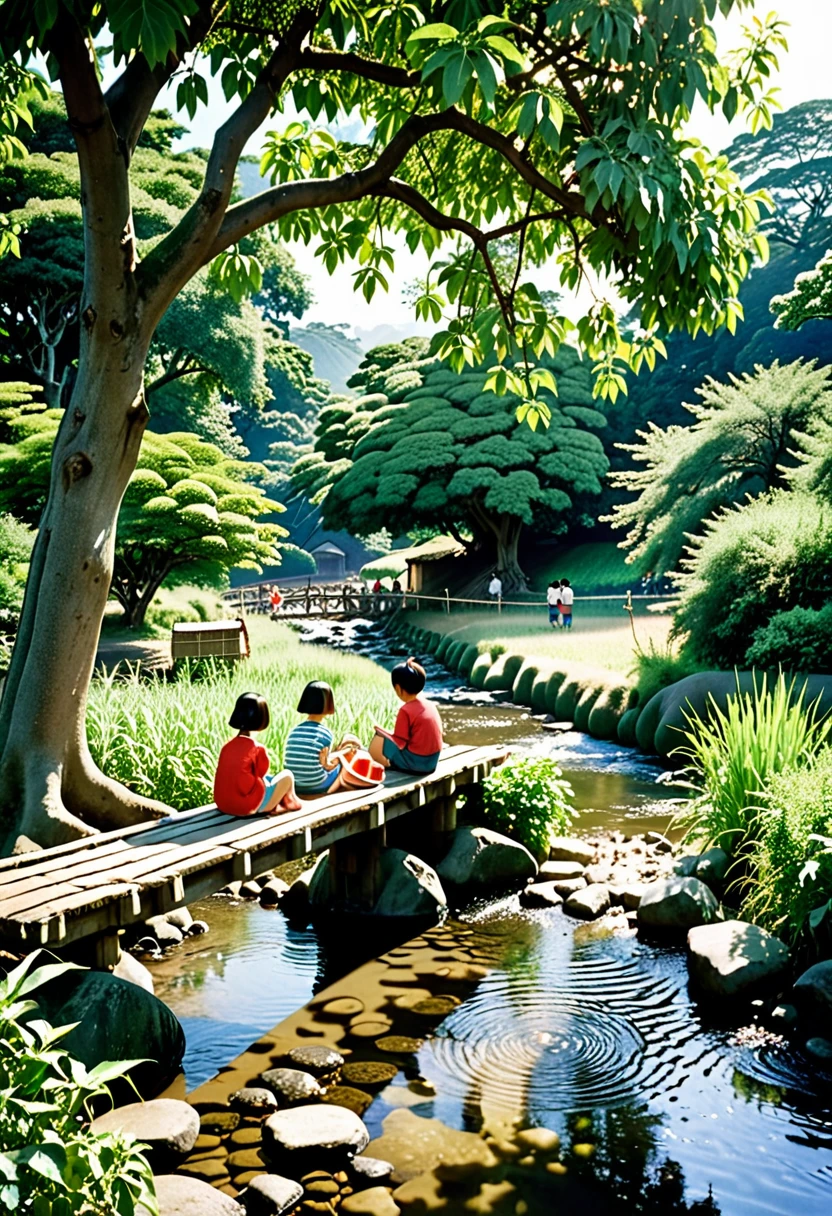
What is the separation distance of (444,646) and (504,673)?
17.9ft

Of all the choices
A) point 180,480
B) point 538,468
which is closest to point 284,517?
point 538,468

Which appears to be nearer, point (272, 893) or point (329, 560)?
point (272, 893)

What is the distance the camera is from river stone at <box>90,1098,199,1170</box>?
4352 mm

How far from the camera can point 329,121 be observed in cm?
751

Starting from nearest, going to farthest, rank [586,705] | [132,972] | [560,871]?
[132,972] → [560,871] → [586,705]

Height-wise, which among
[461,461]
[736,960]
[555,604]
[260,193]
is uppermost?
[461,461]

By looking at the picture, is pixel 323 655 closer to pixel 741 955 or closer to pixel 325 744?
pixel 325 744

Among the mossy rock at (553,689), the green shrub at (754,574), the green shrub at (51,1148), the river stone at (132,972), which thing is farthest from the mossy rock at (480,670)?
the green shrub at (51,1148)

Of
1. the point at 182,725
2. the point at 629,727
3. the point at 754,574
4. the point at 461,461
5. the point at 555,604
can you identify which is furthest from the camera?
the point at 461,461

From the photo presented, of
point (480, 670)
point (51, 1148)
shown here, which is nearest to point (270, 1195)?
point (51, 1148)

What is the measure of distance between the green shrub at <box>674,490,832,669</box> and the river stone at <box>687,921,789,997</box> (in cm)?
833

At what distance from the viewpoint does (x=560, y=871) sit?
8.13 m

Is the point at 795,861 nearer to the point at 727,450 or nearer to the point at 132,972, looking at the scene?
the point at 132,972

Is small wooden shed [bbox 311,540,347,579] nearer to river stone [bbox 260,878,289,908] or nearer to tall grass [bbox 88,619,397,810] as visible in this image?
tall grass [bbox 88,619,397,810]
